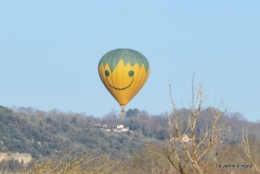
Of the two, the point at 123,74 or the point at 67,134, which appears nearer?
the point at 123,74

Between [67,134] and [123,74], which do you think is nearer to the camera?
[123,74]

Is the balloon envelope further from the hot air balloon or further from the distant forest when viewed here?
the distant forest

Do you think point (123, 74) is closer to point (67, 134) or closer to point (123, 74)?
point (123, 74)

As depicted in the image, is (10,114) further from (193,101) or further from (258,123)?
(193,101)

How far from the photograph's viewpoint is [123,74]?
→ 1629 inches

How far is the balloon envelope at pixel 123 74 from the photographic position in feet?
136

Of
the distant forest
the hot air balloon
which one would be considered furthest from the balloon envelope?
the distant forest

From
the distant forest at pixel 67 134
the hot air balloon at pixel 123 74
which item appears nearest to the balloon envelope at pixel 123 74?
the hot air balloon at pixel 123 74

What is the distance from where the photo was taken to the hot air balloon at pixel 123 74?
136 ft

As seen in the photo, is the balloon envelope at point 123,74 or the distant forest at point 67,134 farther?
the distant forest at point 67,134

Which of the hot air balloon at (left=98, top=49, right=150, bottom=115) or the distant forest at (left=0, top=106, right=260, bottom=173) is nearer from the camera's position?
the hot air balloon at (left=98, top=49, right=150, bottom=115)

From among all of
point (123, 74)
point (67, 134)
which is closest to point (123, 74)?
point (123, 74)

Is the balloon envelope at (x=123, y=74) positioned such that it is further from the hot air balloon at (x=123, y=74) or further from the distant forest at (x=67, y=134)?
the distant forest at (x=67, y=134)

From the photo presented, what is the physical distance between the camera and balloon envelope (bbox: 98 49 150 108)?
136 feet
